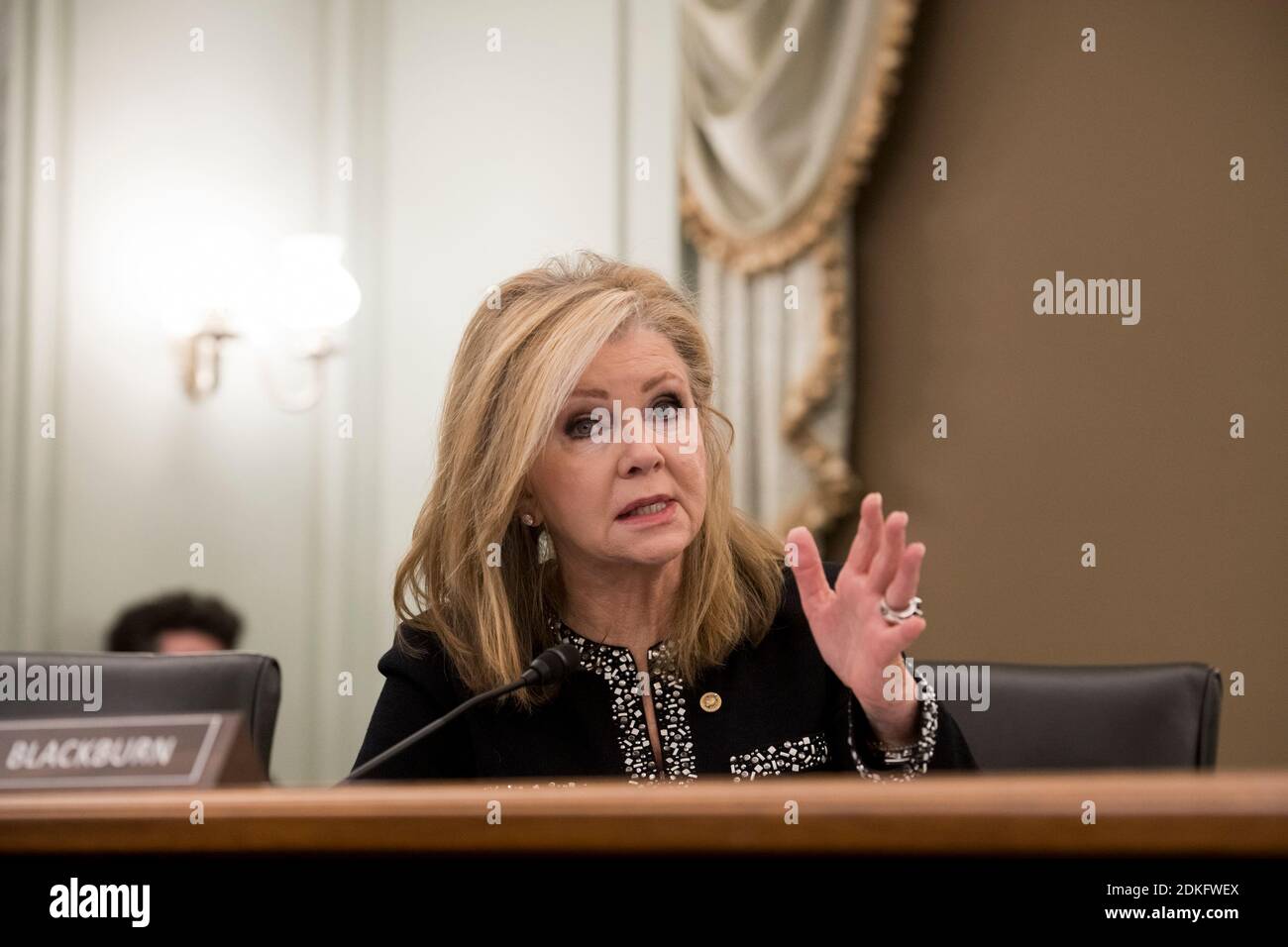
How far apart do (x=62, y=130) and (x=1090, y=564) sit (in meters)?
3.08

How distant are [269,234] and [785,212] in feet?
4.93

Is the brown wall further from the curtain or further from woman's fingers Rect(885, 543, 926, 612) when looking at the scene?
woman's fingers Rect(885, 543, 926, 612)

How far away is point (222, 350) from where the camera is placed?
11.8ft

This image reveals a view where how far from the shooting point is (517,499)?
178cm

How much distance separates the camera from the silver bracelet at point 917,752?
1.36 metres

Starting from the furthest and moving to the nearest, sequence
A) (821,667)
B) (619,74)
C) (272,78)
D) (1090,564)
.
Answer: (272,78), (619,74), (1090,564), (821,667)

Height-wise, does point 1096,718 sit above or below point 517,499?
below

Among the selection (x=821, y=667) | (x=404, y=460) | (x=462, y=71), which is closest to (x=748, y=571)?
(x=821, y=667)

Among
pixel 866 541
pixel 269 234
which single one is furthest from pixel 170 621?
pixel 866 541

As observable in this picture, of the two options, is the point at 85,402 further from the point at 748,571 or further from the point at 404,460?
the point at 748,571

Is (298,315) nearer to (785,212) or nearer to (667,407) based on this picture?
(785,212)

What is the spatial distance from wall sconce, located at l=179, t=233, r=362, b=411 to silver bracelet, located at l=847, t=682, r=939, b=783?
8.13 ft

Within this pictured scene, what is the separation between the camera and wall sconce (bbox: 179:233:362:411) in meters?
3.49

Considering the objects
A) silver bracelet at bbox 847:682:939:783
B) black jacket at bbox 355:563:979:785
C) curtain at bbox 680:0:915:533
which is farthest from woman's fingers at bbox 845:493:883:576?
curtain at bbox 680:0:915:533
